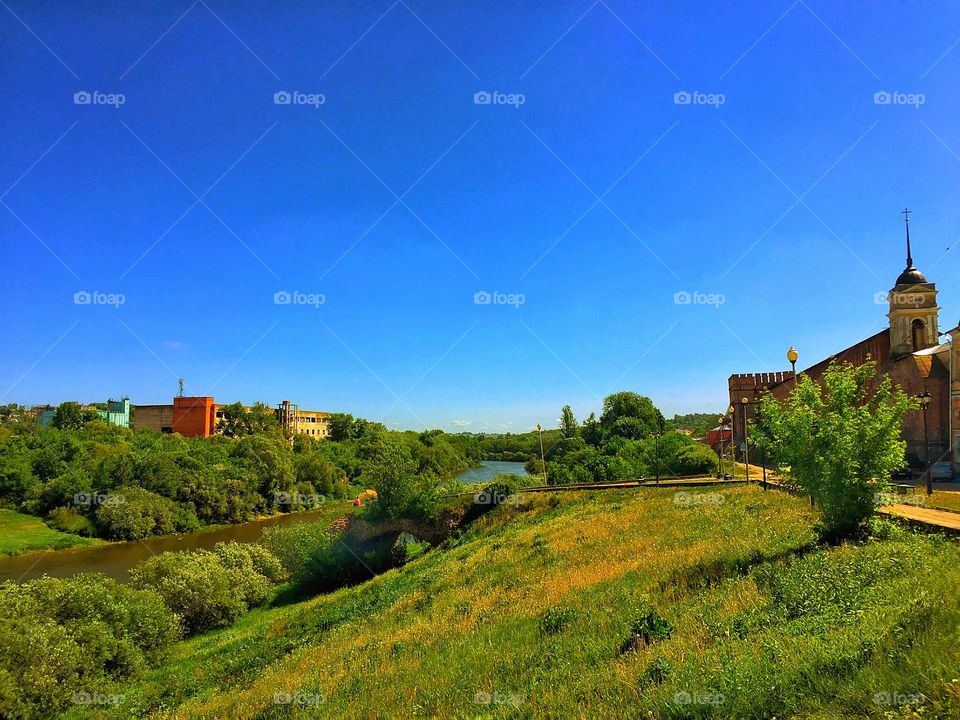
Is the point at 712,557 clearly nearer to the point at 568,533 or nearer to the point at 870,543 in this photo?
the point at 870,543

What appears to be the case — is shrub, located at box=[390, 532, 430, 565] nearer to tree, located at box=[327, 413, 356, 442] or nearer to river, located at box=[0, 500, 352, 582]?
river, located at box=[0, 500, 352, 582]

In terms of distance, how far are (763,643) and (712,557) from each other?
220 inches

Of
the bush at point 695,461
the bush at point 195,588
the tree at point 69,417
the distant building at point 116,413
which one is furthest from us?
the distant building at point 116,413

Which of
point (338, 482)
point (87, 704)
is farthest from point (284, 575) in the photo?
point (338, 482)

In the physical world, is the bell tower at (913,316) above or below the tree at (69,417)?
above

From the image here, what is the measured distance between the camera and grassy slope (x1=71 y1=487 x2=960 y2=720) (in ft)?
18.0

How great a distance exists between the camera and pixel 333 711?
359 inches

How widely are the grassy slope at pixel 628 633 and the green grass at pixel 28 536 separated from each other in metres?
35.8

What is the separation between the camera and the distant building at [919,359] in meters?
22.4

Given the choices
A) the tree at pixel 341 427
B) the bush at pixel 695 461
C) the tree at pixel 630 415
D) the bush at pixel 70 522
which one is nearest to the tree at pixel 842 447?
the bush at pixel 695 461

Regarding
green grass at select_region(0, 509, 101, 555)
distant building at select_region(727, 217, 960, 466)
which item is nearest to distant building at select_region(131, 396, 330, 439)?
green grass at select_region(0, 509, 101, 555)

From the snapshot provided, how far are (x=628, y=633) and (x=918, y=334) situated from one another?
25.7m

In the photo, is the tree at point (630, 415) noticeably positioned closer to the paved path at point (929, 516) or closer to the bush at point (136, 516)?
the bush at point (136, 516)

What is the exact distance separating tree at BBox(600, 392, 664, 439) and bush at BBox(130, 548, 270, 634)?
56.9 meters
